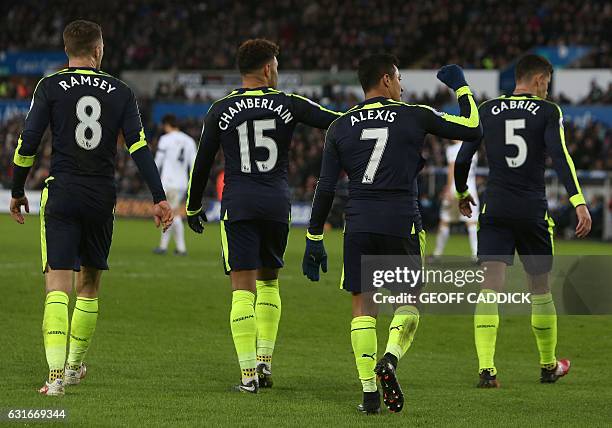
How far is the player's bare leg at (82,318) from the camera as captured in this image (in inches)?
312

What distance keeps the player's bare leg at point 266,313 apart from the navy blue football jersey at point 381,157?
1.19 meters

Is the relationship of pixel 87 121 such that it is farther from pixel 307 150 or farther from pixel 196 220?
pixel 307 150

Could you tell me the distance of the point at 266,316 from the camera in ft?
27.7

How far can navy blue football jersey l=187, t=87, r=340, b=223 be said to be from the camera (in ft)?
25.8

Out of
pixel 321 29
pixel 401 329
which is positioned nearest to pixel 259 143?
pixel 401 329

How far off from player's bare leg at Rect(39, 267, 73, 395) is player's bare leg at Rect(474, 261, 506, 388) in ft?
9.51

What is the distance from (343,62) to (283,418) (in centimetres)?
3377

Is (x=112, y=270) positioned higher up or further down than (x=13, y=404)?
higher up

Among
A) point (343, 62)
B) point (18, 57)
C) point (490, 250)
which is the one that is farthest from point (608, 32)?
point (490, 250)

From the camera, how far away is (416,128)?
23.6 feet

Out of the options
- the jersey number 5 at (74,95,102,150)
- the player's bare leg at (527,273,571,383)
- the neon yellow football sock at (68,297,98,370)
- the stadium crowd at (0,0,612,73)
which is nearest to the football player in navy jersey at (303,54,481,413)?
the jersey number 5 at (74,95,102,150)

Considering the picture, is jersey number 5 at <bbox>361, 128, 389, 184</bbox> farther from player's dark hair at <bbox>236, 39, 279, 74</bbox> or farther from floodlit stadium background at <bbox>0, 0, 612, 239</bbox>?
floodlit stadium background at <bbox>0, 0, 612, 239</bbox>

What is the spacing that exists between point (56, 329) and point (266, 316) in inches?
63.1

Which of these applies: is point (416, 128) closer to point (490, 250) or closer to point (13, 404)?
point (490, 250)
